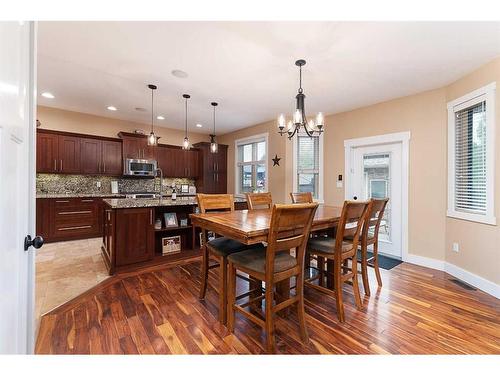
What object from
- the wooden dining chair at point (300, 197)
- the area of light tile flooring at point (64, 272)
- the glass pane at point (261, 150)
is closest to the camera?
the area of light tile flooring at point (64, 272)

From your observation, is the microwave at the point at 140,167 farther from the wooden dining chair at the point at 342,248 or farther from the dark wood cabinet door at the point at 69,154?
the wooden dining chair at the point at 342,248

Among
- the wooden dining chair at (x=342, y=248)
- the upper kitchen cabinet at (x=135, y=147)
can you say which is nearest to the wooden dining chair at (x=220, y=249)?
the wooden dining chair at (x=342, y=248)

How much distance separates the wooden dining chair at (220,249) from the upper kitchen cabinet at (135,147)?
3444 millimetres

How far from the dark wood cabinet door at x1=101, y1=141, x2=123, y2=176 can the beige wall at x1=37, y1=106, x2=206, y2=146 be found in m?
0.37

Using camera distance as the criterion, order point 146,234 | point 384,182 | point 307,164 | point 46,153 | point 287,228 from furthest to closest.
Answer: point 307,164, point 46,153, point 384,182, point 146,234, point 287,228

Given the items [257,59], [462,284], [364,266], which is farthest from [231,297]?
[462,284]

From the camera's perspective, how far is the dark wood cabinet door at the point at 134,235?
2.78 metres

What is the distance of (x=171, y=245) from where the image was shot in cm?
333

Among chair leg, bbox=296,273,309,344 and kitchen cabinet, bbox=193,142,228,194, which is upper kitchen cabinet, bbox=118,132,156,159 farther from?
chair leg, bbox=296,273,309,344

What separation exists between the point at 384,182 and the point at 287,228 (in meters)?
3.06

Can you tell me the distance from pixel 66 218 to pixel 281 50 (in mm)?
4751

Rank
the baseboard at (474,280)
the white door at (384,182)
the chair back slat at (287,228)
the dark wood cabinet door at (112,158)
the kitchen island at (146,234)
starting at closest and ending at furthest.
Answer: the chair back slat at (287,228)
the baseboard at (474,280)
the kitchen island at (146,234)
the white door at (384,182)
the dark wood cabinet door at (112,158)

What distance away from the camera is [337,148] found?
4.25 m

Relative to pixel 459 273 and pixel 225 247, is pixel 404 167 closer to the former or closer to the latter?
pixel 459 273
